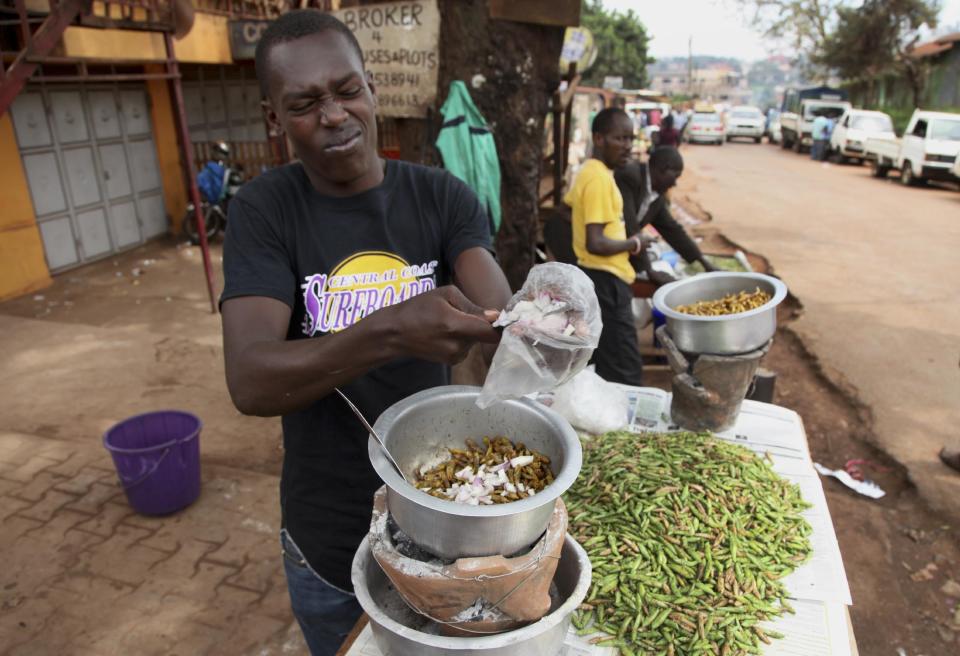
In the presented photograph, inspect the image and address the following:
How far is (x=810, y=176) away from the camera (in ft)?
60.5

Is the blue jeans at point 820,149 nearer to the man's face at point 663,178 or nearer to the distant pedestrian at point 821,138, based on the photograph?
the distant pedestrian at point 821,138

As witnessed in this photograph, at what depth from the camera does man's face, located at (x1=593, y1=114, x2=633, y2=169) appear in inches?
A: 169

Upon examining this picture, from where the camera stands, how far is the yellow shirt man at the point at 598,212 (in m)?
4.17

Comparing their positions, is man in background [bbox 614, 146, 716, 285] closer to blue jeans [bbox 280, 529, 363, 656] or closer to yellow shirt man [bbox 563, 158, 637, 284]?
yellow shirt man [bbox 563, 158, 637, 284]

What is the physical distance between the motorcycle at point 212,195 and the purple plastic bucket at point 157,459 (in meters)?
6.91

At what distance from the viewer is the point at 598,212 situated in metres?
4.18

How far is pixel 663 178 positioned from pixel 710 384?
273 cm

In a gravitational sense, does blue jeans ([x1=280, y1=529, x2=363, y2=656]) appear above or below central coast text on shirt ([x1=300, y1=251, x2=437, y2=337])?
below

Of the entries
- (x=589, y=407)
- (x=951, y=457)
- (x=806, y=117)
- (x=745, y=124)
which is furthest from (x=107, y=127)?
(x=745, y=124)

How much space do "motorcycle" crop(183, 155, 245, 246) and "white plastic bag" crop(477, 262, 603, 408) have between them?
988 cm

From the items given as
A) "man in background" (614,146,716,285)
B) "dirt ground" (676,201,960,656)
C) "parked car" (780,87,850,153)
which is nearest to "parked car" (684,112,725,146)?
"parked car" (780,87,850,153)

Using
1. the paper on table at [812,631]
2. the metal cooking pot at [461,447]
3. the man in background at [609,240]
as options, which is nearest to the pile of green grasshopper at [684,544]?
the paper on table at [812,631]

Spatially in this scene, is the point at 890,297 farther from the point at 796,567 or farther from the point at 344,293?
the point at 344,293

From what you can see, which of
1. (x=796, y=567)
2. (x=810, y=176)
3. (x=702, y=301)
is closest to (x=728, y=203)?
(x=810, y=176)
